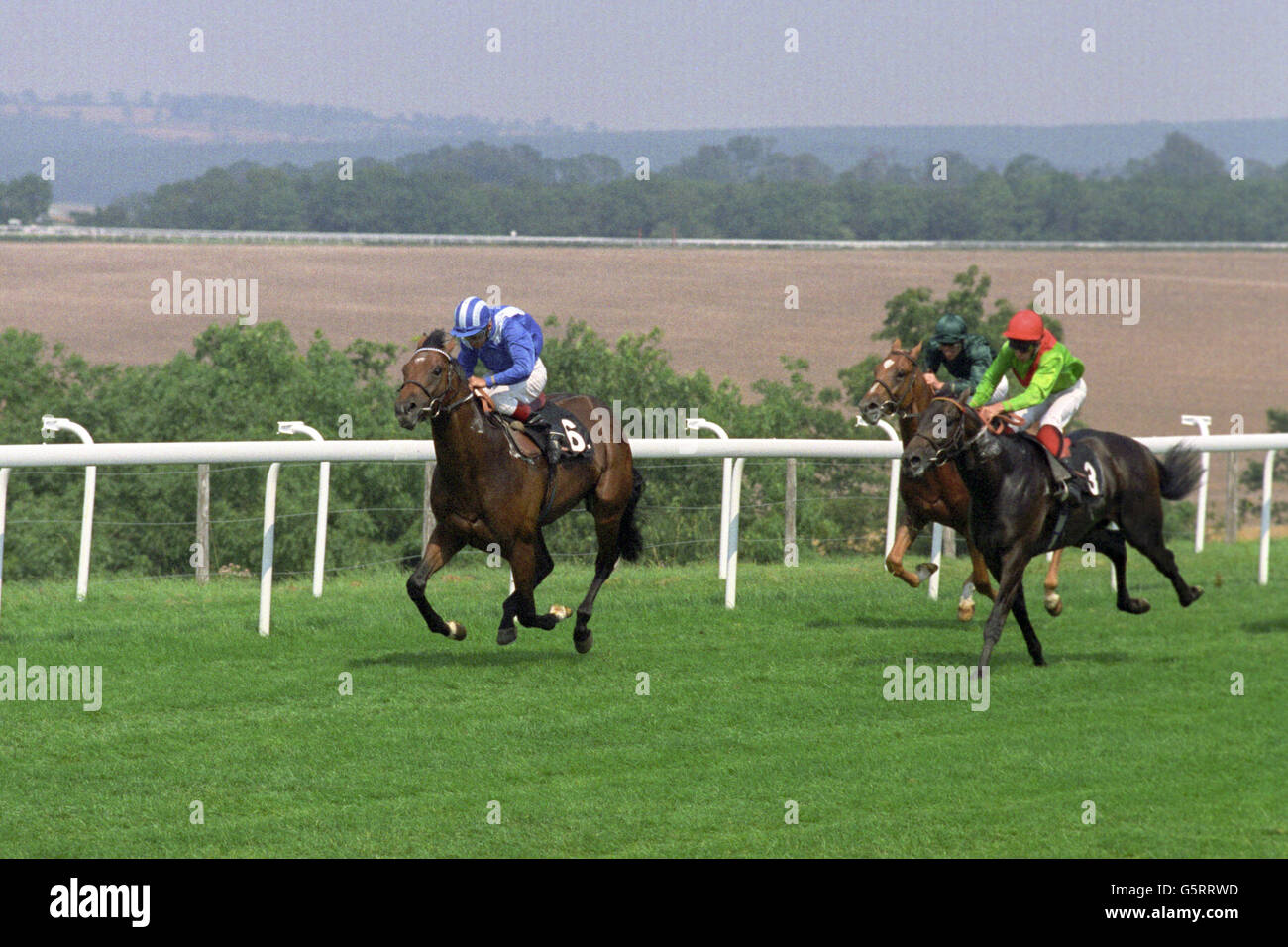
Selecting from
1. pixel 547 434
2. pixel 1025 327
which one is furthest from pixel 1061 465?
pixel 547 434

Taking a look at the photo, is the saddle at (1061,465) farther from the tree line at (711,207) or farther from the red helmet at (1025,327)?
the tree line at (711,207)

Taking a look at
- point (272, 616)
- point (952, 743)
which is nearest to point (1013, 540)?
point (952, 743)

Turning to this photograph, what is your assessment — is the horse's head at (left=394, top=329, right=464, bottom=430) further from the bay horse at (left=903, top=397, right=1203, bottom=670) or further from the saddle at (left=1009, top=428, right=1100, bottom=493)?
the saddle at (left=1009, top=428, right=1100, bottom=493)

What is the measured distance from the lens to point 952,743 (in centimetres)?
617

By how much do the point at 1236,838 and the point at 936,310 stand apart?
21832 mm

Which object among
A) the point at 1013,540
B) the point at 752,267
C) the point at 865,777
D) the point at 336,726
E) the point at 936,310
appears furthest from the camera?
the point at 752,267

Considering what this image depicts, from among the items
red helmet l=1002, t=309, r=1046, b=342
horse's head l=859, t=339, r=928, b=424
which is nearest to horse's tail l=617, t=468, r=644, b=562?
horse's head l=859, t=339, r=928, b=424

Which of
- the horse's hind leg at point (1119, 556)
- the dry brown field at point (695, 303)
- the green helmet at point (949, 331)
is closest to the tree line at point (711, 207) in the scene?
the dry brown field at point (695, 303)

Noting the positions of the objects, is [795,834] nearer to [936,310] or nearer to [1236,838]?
[1236,838]

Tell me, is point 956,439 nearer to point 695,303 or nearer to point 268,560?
point 268,560

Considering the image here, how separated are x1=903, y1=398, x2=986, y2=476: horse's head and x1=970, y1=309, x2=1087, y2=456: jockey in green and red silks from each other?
0.19 metres

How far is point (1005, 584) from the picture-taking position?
7590 mm

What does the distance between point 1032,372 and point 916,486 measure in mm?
845

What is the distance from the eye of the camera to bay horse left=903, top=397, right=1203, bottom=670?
735 cm
